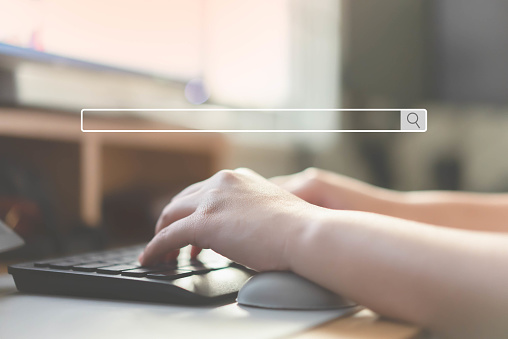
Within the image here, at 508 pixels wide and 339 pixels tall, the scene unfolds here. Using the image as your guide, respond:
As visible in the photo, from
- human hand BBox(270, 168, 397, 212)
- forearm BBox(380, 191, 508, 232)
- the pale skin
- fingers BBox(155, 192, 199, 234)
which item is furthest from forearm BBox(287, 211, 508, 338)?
forearm BBox(380, 191, 508, 232)

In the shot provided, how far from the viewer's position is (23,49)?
1.85 feet

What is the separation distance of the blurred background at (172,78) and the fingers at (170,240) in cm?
21

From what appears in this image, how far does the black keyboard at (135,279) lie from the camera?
33 centimetres

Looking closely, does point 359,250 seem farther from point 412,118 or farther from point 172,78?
point 172,78

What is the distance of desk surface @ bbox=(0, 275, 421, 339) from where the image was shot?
0.26 metres

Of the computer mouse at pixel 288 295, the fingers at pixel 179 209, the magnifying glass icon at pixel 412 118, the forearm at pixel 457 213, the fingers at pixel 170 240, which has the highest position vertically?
the magnifying glass icon at pixel 412 118

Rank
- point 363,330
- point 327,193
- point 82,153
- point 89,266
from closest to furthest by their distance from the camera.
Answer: point 363,330, point 89,266, point 327,193, point 82,153

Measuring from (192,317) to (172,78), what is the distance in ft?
1.67

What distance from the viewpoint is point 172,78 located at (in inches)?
29.4

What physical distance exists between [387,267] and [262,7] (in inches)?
21.8

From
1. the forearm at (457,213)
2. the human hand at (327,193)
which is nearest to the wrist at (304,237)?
the human hand at (327,193)

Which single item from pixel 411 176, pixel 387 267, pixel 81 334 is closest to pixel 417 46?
pixel 411 176

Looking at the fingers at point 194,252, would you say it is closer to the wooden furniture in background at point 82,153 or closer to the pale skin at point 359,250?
the pale skin at point 359,250
